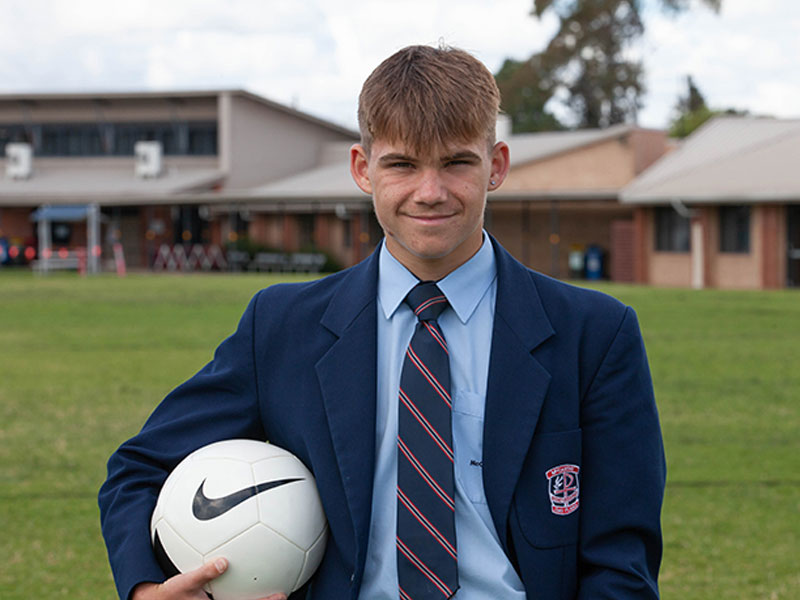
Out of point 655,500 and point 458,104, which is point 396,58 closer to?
point 458,104

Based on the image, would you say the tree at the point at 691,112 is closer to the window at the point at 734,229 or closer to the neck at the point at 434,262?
the window at the point at 734,229

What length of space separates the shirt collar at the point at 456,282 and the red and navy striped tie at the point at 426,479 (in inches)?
4.7

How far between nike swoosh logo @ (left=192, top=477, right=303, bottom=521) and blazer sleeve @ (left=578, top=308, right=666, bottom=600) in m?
0.70

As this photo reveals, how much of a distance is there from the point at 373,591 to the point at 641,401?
75 centimetres

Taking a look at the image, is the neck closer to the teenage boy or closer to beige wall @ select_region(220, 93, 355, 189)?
the teenage boy

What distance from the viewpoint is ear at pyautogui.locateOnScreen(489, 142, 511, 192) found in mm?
2645

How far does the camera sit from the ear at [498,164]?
8.68 ft

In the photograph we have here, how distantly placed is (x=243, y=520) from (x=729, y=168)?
32.8 metres

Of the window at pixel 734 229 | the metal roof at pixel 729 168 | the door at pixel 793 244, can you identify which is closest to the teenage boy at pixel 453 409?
the metal roof at pixel 729 168

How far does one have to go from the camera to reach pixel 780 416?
11195 mm

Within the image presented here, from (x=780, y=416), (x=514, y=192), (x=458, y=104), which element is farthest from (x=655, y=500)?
(x=514, y=192)

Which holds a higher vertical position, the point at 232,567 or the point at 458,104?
the point at 458,104

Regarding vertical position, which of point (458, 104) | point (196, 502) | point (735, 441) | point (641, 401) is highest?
point (458, 104)

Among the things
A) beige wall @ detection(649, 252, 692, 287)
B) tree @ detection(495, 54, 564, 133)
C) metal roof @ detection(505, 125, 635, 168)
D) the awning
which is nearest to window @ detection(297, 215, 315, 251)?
metal roof @ detection(505, 125, 635, 168)
